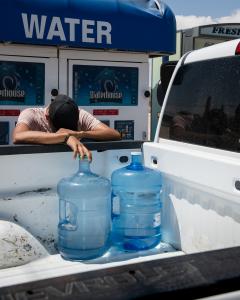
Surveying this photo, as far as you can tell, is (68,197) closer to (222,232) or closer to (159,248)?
(159,248)

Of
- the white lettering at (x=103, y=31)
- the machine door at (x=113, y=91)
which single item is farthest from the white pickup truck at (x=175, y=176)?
the machine door at (x=113, y=91)

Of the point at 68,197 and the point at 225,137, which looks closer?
the point at 225,137

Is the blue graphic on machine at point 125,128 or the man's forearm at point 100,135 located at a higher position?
the man's forearm at point 100,135

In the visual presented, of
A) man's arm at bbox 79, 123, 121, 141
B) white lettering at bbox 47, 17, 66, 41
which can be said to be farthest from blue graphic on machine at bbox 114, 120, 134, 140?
man's arm at bbox 79, 123, 121, 141

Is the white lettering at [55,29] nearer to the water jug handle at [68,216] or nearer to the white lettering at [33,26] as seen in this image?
the white lettering at [33,26]

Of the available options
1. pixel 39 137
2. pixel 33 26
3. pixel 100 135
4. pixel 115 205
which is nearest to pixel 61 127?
pixel 100 135

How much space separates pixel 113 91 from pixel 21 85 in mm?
1256

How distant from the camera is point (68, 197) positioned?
2.86m

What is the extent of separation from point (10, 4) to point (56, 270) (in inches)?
142

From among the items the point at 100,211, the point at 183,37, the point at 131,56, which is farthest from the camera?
the point at 183,37

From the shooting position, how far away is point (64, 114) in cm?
329

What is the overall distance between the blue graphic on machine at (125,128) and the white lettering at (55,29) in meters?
1.43

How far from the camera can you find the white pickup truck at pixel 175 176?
7.75ft

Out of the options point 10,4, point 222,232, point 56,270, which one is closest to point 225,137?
point 222,232
